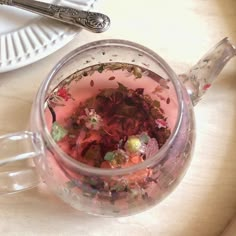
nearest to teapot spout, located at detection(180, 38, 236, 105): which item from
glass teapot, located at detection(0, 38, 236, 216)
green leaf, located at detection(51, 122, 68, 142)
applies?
glass teapot, located at detection(0, 38, 236, 216)

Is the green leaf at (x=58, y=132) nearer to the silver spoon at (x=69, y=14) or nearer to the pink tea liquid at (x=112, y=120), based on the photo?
the pink tea liquid at (x=112, y=120)

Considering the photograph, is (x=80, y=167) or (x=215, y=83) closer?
(x=80, y=167)

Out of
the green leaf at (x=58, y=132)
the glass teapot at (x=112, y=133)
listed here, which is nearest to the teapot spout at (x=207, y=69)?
the glass teapot at (x=112, y=133)

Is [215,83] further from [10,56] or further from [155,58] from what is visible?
[10,56]

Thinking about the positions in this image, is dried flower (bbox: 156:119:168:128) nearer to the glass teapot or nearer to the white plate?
the glass teapot

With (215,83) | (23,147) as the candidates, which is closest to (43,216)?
(23,147)

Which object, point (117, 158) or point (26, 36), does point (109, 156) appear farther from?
point (26, 36)
